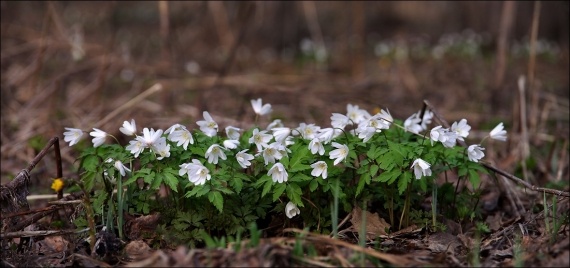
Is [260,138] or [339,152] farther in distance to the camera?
[260,138]

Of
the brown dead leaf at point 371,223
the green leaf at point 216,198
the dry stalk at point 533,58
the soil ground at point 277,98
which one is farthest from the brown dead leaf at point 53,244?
the dry stalk at point 533,58

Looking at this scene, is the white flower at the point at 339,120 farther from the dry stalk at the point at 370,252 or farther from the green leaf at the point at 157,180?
the green leaf at the point at 157,180

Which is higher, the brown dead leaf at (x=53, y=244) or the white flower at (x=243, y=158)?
the white flower at (x=243, y=158)

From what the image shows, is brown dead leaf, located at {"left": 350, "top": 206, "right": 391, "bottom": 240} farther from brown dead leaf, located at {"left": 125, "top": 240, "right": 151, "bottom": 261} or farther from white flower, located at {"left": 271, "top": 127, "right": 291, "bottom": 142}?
brown dead leaf, located at {"left": 125, "top": 240, "right": 151, "bottom": 261}

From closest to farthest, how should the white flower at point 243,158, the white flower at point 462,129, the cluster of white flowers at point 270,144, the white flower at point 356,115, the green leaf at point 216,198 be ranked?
1. the green leaf at point 216,198
2. the cluster of white flowers at point 270,144
3. the white flower at point 243,158
4. the white flower at point 462,129
5. the white flower at point 356,115

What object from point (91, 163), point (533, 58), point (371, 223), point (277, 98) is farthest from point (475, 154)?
point (277, 98)

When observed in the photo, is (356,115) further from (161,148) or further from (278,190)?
(161,148)

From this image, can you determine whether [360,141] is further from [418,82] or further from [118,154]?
[418,82]
